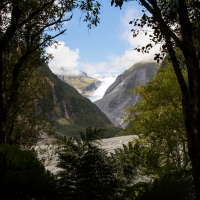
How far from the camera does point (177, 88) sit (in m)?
21.5

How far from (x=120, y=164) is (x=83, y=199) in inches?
34.1

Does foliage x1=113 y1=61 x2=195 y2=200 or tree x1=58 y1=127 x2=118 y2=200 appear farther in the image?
tree x1=58 y1=127 x2=118 y2=200

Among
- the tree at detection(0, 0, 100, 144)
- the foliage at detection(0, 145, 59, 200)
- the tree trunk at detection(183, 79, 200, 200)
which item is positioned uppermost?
the tree at detection(0, 0, 100, 144)

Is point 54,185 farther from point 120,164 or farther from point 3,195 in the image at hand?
point 120,164

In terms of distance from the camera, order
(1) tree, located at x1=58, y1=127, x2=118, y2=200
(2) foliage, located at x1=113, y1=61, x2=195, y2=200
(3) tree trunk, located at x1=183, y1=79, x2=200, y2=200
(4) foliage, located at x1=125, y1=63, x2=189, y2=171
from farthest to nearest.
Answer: (4) foliage, located at x1=125, y1=63, x2=189, y2=171 < (3) tree trunk, located at x1=183, y1=79, x2=200, y2=200 < (1) tree, located at x1=58, y1=127, x2=118, y2=200 < (2) foliage, located at x1=113, y1=61, x2=195, y2=200

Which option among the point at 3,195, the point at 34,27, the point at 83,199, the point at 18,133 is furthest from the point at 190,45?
the point at 18,133

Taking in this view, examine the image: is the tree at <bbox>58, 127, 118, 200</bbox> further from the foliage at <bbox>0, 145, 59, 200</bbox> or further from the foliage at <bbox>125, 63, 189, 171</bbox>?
the foliage at <bbox>125, 63, 189, 171</bbox>

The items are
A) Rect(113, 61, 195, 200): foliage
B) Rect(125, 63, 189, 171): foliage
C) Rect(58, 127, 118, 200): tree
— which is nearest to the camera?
Rect(113, 61, 195, 200): foliage

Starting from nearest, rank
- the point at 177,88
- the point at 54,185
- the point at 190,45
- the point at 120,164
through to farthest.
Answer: the point at 54,185, the point at 120,164, the point at 190,45, the point at 177,88

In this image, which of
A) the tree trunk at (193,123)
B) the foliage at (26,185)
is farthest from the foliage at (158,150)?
the foliage at (26,185)

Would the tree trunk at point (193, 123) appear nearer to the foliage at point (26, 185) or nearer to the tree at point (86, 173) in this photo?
the tree at point (86, 173)

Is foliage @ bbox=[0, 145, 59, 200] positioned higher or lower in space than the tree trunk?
lower

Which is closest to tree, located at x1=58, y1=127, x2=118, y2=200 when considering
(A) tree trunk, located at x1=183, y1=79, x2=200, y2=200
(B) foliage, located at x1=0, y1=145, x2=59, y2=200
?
(B) foliage, located at x1=0, y1=145, x2=59, y2=200

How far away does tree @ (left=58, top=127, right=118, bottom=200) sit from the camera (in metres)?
3.37
